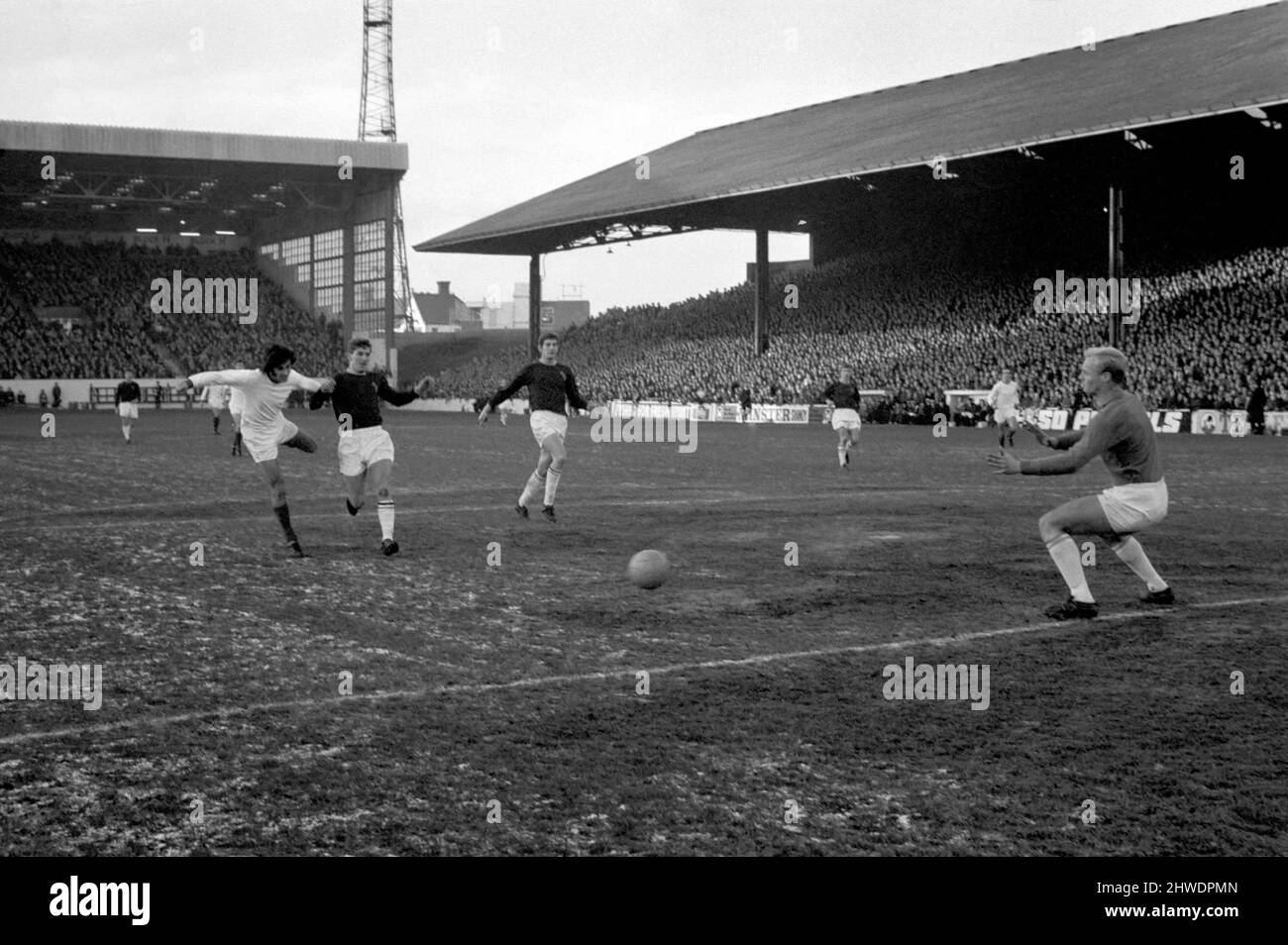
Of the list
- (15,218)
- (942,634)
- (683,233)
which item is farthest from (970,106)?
(15,218)

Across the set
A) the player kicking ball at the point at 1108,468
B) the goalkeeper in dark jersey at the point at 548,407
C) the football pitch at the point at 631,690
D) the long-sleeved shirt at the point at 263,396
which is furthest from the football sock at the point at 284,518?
the player kicking ball at the point at 1108,468

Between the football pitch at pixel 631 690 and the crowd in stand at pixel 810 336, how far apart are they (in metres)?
24.7

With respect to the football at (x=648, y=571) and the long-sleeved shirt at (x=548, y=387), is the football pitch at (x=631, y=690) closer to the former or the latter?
the football at (x=648, y=571)

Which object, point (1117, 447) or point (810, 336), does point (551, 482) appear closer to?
point (1117, 447)

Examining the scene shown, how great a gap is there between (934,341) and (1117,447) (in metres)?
38.8

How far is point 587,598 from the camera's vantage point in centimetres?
966

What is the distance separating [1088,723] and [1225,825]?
144 centimetres

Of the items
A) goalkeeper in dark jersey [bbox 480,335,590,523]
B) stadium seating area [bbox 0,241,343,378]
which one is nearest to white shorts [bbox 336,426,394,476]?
goalkeeper in dark jersey [bbox 480,335,590,523]

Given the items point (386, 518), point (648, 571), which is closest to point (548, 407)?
point (386, 518)

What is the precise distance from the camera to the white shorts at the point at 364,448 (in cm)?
1256

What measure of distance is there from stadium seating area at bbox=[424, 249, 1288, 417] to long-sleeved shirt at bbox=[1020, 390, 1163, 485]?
27.6m

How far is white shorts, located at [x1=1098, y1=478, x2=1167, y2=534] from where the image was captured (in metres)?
8.70

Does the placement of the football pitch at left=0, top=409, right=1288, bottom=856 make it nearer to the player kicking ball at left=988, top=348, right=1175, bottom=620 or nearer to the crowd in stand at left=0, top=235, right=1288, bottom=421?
the player kicking ball at left=988, top=348, right=1175, bottom=620

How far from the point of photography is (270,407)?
1248 centimetres
